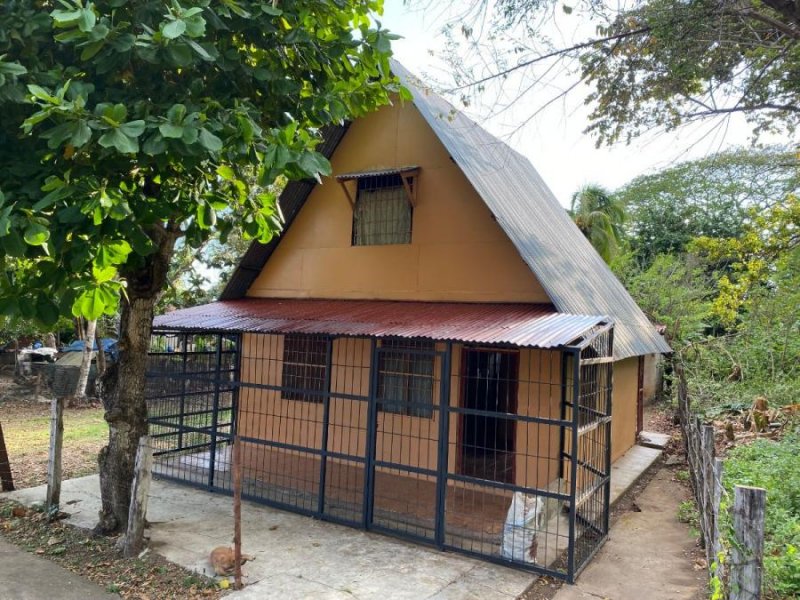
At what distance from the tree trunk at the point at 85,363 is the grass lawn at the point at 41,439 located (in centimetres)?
66

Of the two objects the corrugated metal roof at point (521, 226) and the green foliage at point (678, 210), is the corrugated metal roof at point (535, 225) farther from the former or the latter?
the green foliage at point (678, 210)

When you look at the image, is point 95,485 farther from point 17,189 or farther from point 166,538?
point 17,189

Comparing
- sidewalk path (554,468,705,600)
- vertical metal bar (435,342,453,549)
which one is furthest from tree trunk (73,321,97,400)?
sidewalk path (554,468,705,600)

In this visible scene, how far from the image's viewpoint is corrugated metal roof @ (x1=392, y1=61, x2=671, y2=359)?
295 inches

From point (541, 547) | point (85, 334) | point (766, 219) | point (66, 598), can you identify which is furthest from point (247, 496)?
point (766, 219)

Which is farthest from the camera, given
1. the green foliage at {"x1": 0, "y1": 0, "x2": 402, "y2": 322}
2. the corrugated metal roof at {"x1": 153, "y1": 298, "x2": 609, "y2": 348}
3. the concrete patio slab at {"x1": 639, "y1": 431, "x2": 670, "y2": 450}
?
the concrete patio slab at {"x1": 639, "y1": 431, "x2": 670, "y2": 450}

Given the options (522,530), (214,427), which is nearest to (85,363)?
(214,427)

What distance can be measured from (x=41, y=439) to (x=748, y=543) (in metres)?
12.8

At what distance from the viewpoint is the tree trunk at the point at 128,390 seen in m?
6.22

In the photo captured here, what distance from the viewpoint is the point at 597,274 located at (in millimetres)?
11359

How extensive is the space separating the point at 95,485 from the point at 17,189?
17.5 ft

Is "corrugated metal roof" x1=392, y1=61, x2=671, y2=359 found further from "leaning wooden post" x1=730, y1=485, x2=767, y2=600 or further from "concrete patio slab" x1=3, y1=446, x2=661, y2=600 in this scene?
"leaning wooden post" x1=730, y1=485, x2=767, y2=600

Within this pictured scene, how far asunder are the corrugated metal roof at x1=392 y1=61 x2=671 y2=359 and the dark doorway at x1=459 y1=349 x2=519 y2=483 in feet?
4.63

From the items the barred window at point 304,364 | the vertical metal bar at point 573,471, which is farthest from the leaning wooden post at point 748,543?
the barred window at point 304,364
